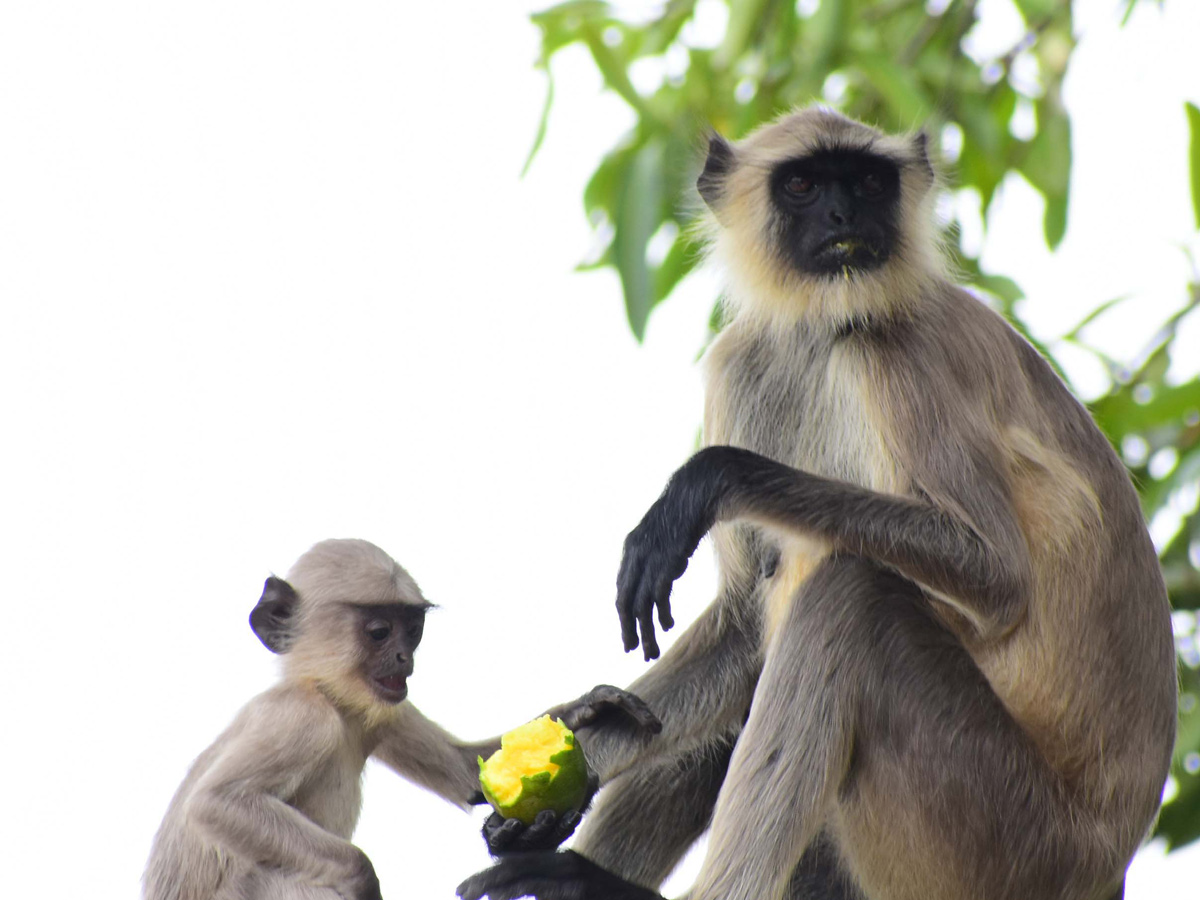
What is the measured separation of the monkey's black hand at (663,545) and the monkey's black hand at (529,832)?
1.16 ft

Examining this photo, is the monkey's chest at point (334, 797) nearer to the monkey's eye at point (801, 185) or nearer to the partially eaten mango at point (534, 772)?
the partially eaten mango at point (534, 772)

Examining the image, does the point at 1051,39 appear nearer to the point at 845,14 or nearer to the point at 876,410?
the point at 845,14

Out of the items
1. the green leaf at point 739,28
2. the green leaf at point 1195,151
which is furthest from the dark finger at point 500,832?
the green leaf at point 1195,151

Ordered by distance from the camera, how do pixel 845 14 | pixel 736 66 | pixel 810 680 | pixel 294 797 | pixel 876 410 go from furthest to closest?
pixel 736 66
pixel 845 14
pixel 876 410
pixel 294 797
pixel 810 680

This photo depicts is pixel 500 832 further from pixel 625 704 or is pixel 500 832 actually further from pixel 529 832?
pixel 625 704

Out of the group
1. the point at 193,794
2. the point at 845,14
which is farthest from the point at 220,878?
the point at 845,14

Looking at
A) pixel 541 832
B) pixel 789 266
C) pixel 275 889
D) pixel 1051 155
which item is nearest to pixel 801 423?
pixel 789 266

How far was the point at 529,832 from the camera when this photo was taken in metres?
2.89

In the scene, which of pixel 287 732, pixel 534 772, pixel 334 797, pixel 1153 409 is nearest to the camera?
pixel 534 772

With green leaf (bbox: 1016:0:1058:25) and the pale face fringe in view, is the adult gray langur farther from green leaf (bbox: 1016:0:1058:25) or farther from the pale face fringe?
green leaf (bbox: 1016:0:1058:25)

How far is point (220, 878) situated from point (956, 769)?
4.64 ft

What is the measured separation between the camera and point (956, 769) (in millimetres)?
2918

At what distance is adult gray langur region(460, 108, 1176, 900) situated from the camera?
290 cm

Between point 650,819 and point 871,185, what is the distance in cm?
156
